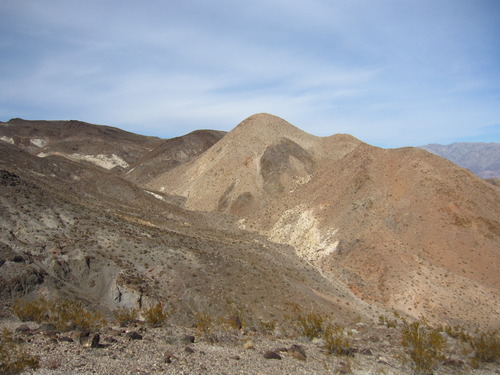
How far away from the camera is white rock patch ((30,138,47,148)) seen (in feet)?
389

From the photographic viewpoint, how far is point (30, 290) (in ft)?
56.5

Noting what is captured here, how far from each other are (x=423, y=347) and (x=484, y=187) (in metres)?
26.5

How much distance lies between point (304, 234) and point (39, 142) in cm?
11290

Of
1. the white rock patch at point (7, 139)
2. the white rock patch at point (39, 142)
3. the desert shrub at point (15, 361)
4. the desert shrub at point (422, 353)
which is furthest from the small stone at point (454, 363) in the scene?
the white rock patch at point (7, 139)

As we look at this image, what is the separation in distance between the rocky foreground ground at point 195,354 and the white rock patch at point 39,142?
403ft

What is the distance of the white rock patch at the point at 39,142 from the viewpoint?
118438 millimetres

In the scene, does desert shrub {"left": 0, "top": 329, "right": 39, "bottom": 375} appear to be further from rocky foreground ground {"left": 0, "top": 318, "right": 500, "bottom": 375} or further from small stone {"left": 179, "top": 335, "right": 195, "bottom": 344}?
small stone {"left": 179, "top": 335, "right": 195, "bottom": 344}

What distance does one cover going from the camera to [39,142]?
120 meters

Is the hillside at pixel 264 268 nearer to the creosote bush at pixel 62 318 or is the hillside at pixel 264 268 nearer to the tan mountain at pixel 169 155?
the creosote bush at pixel 62 318

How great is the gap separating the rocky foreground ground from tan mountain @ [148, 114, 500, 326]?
12.6m

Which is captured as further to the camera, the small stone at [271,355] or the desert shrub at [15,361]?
the small stone at [271,355]

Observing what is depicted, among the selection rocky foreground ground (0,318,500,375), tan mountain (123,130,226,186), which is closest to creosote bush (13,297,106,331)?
rocky foreground ground (0,318,500,375)

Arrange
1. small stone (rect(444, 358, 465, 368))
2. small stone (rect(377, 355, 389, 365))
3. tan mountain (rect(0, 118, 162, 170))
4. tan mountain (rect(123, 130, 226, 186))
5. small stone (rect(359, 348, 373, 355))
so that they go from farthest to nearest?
1. tan mountain (rect(0, 118, 162, 170))
2. tan mountain (rect(123, 130, 226, 186))
3. small stone (rect(359, 348, 373, 355))
4. small stone (rect(444, 358, 465, 368))
5. small stone (rect(377, 355, 389, 365))

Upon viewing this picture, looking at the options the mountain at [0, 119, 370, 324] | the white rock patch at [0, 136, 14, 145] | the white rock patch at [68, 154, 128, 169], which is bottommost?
the mountain at [0, 119, 370, 324]
